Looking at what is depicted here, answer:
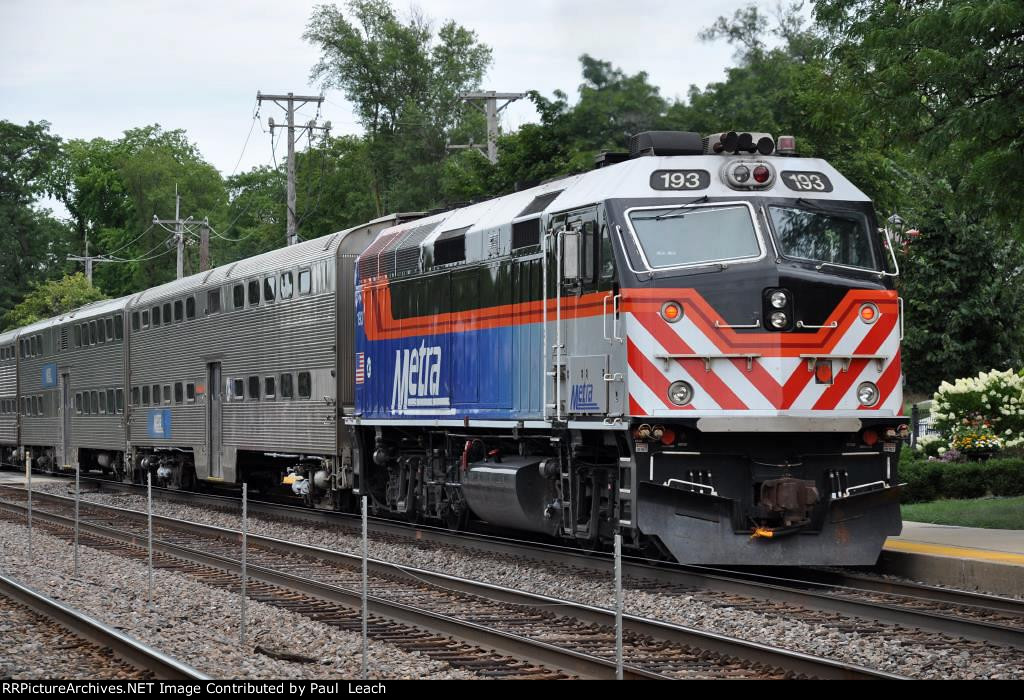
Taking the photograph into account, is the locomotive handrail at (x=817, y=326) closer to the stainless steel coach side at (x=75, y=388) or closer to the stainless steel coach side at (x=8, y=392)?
the stainless steel coach side at (x=75, y=388)

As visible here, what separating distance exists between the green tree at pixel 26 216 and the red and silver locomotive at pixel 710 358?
79.2 meters

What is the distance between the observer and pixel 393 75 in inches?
2502

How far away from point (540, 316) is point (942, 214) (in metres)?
26.8

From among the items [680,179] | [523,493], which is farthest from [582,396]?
[680,179]

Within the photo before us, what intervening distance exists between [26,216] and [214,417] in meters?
70.2

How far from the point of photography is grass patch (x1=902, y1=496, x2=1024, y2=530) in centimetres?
1681

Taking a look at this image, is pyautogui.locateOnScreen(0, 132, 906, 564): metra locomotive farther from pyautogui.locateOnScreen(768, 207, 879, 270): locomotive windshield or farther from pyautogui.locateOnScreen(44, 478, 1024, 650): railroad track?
pyautogui.locateOnScreen(44, 478, 1024, 650): railroad track

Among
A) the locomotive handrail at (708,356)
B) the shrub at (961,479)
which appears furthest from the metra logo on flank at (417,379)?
the shrub at (961,479)

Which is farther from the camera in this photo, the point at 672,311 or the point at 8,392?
the point at 8,392

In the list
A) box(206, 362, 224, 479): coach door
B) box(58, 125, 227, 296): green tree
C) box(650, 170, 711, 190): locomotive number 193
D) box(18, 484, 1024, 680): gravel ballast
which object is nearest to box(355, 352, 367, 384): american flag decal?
box(18, 484, 1024, 680): gravel ballast

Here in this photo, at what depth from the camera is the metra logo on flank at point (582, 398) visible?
1364 cm

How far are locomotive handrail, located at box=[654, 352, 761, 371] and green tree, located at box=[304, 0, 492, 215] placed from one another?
47910mm

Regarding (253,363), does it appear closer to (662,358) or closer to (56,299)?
(662,358)

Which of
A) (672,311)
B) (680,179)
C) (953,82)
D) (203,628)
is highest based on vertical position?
(953,82)
